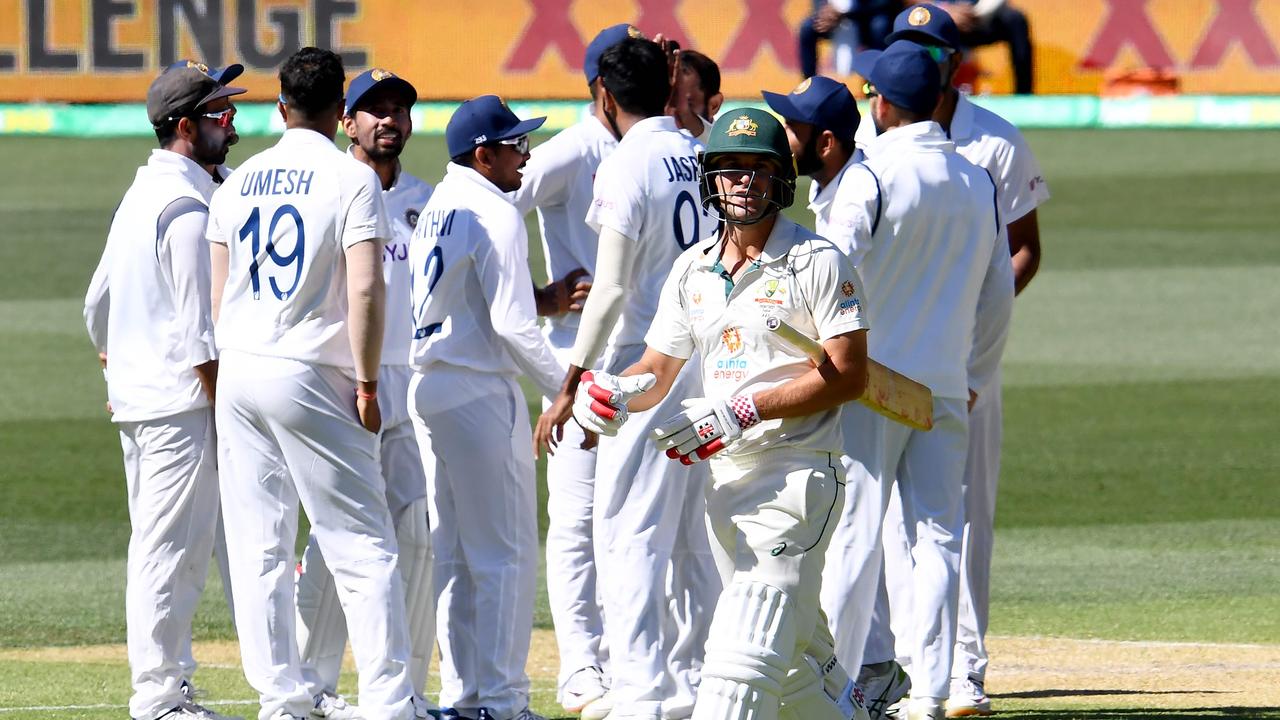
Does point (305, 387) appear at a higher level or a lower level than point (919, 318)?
lower

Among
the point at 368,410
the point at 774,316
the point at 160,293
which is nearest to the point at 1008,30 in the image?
the point at 160,293

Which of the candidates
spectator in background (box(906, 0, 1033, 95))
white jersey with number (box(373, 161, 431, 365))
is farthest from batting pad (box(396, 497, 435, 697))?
spectator in background (box(906, 0, 1033, 95))

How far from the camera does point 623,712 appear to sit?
23.4 feet

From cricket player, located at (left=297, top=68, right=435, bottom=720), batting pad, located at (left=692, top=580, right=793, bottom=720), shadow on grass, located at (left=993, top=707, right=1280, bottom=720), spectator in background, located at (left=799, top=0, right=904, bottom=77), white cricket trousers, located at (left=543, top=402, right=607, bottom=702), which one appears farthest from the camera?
spectator in background, located at (left=799, top=0, right=904, bottom=77)

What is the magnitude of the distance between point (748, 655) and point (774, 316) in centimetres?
99

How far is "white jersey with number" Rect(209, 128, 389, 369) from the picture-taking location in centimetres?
653

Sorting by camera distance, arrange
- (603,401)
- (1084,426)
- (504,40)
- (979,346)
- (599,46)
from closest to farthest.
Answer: (603,401), (979,346), (599,46), (1084,426), (504,40)

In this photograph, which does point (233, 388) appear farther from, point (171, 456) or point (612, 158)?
point (612, 158)

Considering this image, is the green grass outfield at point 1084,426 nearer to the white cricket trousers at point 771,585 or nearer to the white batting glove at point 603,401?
the white cricket trousers at point 771,585

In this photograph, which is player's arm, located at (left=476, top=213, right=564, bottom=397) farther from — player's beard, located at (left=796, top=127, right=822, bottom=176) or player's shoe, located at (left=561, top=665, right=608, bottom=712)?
player's shoe, located at (left=561, top=665, right=608, bottom=712)

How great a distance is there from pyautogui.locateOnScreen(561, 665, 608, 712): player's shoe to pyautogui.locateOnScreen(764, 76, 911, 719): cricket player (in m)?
1.21

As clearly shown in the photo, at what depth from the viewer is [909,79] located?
23.4 feet

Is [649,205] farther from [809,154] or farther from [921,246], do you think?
[921,246]

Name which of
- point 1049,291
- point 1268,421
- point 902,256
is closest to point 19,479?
point 902,256
